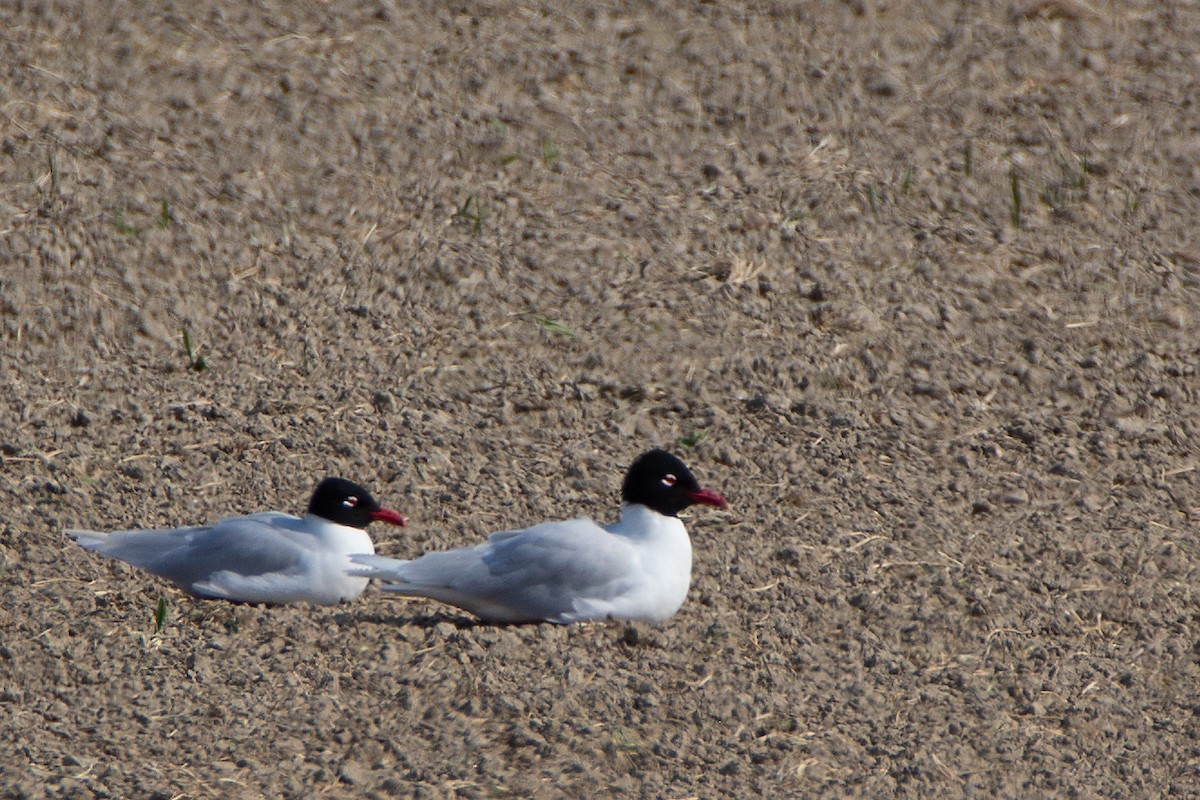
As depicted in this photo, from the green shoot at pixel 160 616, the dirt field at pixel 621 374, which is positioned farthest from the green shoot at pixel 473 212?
the green shoot at pixel 160 616

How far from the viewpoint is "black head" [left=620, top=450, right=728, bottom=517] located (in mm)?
5945

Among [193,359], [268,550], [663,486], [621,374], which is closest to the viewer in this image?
[268,550]

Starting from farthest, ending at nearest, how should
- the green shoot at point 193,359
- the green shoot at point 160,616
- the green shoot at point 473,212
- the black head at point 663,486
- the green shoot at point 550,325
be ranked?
1. the green shoot at point 473,212
2. the green shoot at point 550,325
3. the green shoot at point 193,359
4. the black head at point 663,486
5. the green shoot at point 160,616

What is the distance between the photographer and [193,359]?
7531 millimetres

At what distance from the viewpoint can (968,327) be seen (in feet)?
25.3

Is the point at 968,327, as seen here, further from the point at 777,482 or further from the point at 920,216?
the point at 777,482

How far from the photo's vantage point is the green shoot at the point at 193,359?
7477 millimetres

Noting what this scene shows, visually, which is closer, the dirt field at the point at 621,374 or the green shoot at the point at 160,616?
the dirt field at the point at 621,374

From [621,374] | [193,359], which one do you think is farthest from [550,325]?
[193,359]

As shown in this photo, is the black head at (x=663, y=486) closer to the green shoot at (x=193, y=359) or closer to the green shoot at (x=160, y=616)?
the green shoot at (x=160, y=616)

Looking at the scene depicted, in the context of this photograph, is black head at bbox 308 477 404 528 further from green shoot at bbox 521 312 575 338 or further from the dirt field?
green shoot at bbox 521 312 575 338

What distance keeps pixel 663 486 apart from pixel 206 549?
5.47ft

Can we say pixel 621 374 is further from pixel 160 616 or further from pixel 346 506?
pixel 160 616

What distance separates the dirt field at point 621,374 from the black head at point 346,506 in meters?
0.30
